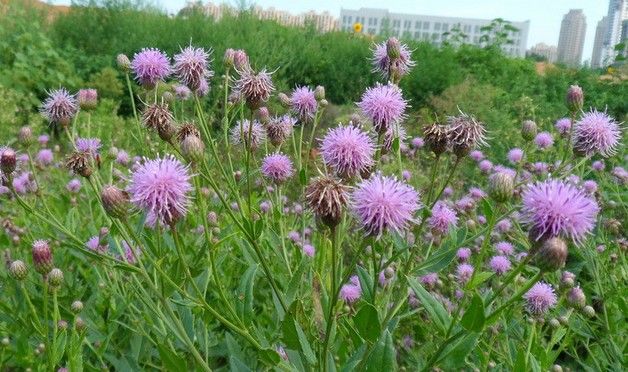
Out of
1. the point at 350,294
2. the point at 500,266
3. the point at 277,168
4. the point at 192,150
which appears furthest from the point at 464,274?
the point at 192,150

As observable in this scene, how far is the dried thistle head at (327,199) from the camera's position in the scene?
139 centimetres

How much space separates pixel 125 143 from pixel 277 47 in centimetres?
415

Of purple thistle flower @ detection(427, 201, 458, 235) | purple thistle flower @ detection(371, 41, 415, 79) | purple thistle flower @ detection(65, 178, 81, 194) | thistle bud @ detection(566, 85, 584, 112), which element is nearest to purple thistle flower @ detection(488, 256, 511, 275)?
purple thistle flower @ detection(427, 201, 458, 235)

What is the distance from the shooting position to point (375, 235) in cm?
147

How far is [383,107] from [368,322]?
0.75m

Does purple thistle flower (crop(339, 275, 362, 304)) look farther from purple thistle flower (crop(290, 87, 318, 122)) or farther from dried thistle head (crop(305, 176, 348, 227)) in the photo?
dried thistle head (crop(305, 176, 348, 227))

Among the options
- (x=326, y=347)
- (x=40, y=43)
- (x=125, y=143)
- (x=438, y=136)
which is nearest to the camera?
(x=326, y=347)

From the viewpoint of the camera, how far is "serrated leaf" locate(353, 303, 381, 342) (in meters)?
1.34

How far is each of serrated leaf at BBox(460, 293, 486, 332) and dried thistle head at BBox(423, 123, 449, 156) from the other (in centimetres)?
57

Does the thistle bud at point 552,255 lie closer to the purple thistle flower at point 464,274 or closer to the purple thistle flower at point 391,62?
the purple thistle flower at point 391,62

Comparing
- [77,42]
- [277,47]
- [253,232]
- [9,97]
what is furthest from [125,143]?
[77,42]

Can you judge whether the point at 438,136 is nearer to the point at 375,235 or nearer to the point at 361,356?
the point at 375,235

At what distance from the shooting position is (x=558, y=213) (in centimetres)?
135

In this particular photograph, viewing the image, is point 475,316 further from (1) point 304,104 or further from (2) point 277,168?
(1) point 304,104
